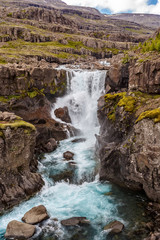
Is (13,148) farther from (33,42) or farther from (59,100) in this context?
(33,42)

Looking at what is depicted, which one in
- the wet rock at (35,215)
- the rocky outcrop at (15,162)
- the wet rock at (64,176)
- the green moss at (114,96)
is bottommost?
the wet rock at (64,176)

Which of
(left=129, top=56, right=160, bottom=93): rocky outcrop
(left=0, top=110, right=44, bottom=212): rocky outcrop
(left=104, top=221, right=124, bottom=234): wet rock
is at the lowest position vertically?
(left=104, top=221, right=124, bottom=234): wet rock

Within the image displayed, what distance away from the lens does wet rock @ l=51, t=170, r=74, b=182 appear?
82.4 ft

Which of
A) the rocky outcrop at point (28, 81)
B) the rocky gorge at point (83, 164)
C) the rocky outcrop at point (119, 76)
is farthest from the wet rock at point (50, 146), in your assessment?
the rocky outcrop at point (119, 76)

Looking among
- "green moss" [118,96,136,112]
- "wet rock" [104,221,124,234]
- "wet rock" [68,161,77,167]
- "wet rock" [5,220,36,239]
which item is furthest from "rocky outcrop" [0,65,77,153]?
"wet rock" [104,221,124,234]

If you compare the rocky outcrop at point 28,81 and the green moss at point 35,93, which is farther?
the green moss at point 35,93

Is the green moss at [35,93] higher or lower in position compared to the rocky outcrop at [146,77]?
lower

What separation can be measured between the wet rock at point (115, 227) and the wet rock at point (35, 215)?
5.99 meters

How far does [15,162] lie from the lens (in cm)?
2125

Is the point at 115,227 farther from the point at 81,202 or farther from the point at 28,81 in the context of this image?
the point at 28,81

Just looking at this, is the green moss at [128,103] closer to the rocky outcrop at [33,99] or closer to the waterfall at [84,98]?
the rocky outcrop at [33,99]

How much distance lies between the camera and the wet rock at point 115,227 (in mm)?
15633

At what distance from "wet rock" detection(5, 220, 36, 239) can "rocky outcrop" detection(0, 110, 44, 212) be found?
3482 mm

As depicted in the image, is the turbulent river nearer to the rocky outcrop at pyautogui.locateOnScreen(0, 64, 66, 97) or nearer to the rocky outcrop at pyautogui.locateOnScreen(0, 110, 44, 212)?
the rocky outcrop at pyautogui.locateOnScreen(0, 110, 44, 212)
